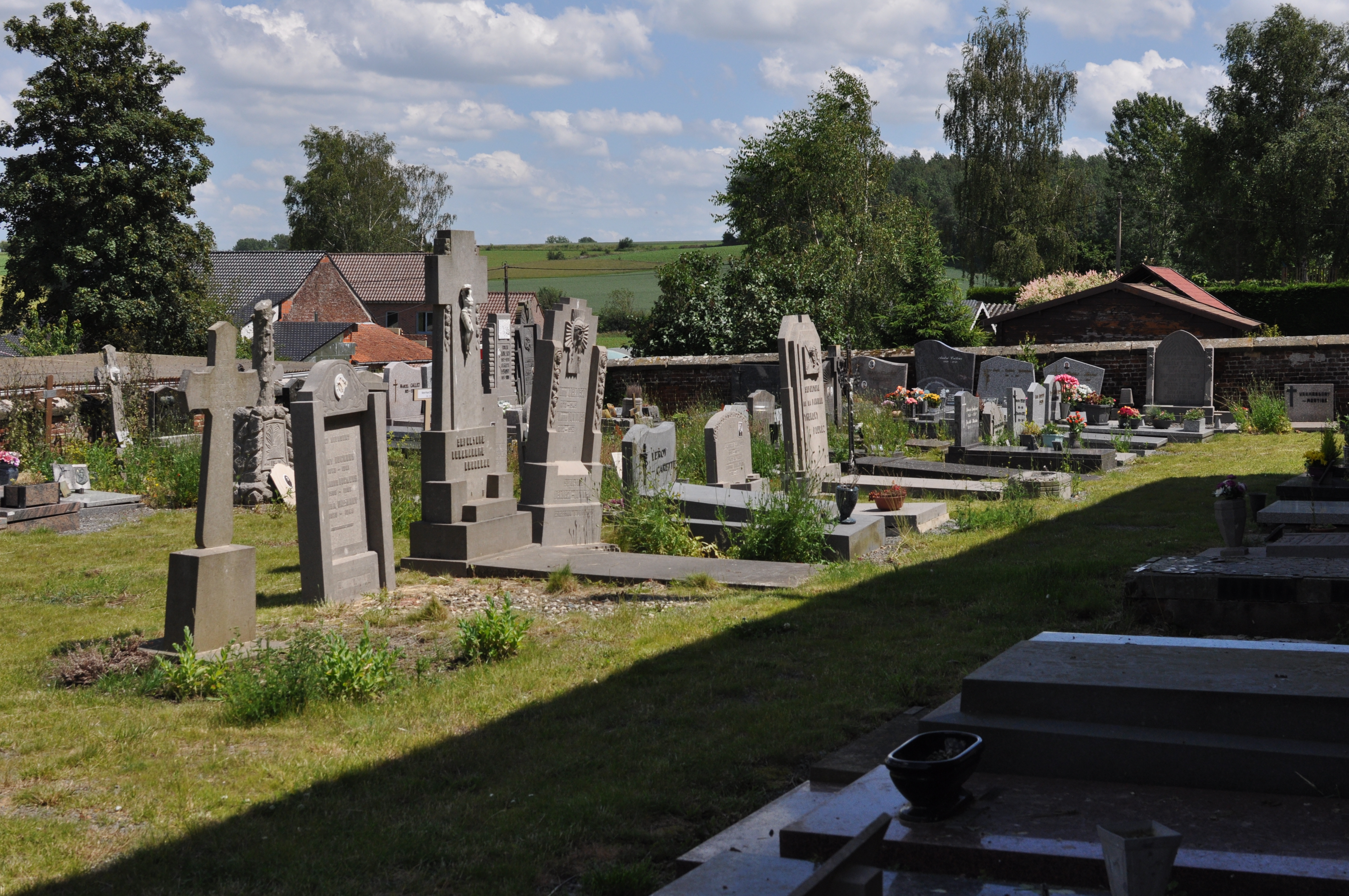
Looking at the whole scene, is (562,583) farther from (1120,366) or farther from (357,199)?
(357,199)

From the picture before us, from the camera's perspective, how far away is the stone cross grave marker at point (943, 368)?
2283cm

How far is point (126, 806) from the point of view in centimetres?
444

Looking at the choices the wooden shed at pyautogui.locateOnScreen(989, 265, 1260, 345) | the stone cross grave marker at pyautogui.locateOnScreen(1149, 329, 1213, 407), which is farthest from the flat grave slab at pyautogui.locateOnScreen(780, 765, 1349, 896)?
the wooden shed at pyautogui.locateOnScreen(989, 265, 1260, 345)

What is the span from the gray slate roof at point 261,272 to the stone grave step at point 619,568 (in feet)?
153

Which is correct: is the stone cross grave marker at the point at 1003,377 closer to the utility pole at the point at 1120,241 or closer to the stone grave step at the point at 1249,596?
the stone grave step at the point at 1249,596

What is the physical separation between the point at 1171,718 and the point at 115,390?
56.0ft

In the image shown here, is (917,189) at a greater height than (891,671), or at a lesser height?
greater

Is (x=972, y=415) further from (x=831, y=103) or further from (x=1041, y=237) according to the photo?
(x=1041, y=237)

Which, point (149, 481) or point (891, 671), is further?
point (149, 481)

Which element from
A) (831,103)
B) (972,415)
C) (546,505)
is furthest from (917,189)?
(546,505)

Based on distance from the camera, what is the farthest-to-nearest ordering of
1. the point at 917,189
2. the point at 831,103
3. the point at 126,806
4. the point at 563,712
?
the point at 917,189, the point at 831,103, the point at 563,712, the point at 126,806

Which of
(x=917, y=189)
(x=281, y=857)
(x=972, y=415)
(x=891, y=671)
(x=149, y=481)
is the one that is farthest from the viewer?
(x=917, y=189)

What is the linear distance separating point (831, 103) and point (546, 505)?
110 ft

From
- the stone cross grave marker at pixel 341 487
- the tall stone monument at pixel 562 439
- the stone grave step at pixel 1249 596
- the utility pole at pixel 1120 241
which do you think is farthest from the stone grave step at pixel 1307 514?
the utility pole at pixel 1120 241
